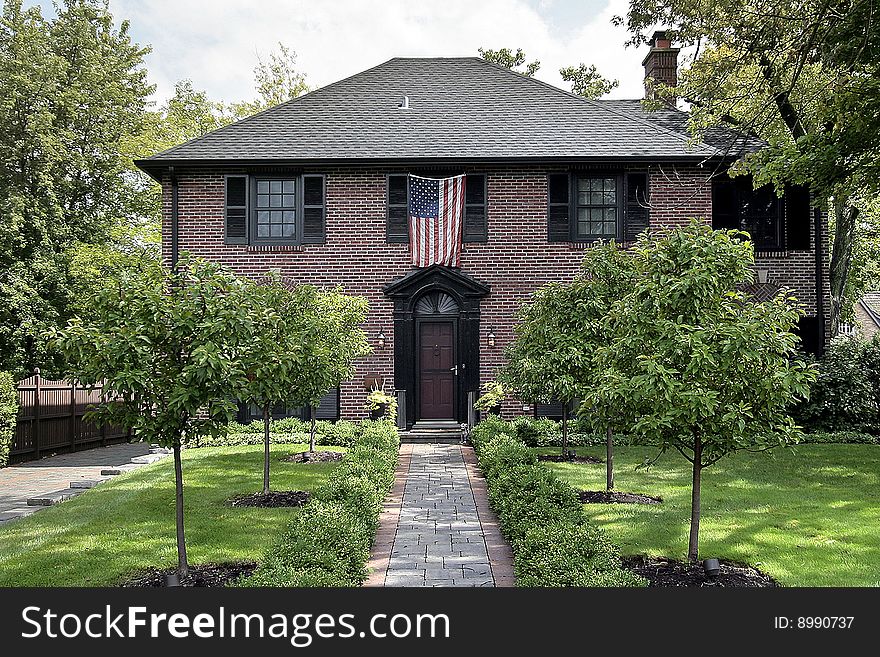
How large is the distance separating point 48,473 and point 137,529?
295 inches

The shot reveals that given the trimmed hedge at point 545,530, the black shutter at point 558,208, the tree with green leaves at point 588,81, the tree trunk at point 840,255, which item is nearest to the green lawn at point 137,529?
the trimmed hedge at point 545,530

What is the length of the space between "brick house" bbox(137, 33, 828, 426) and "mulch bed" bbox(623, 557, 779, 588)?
1133cm

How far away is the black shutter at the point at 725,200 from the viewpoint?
19.4 meters

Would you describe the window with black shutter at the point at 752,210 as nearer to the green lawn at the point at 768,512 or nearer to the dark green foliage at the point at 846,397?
the dark green foliage at the point at 846,397

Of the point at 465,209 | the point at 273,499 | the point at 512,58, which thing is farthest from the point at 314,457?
the point at 512,58

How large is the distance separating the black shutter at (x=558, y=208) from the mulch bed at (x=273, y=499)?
33.2 ft

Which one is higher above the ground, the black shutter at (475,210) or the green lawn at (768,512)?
the black shutter at (475,210)

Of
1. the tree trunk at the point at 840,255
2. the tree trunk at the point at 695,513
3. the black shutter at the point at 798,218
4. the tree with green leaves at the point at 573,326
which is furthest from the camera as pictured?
the tree trunk at the point at 840,255

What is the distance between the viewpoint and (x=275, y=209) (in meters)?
19.0

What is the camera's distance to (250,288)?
759 centimetres

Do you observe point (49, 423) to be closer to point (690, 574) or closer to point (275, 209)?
point (275, 209)

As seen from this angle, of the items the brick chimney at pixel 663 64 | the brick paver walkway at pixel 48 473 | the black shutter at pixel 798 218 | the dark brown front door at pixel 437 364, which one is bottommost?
the brick paver walkway at pixel 48 473

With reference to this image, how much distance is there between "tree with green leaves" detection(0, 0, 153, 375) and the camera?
21.7 m

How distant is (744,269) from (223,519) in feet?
20.8
